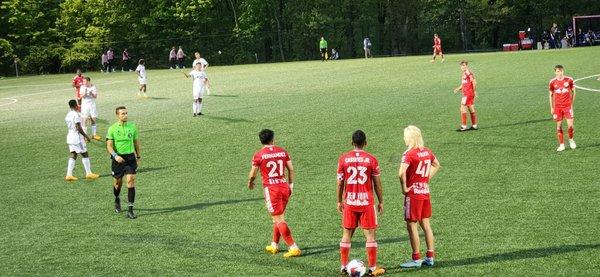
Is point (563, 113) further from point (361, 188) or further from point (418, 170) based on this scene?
point (361, 188)

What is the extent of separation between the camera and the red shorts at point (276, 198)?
13.6m

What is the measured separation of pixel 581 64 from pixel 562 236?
35811 mm

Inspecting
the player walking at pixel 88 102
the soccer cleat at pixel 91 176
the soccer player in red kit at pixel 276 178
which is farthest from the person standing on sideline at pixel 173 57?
the soccer player in red kit at pixel 276 178

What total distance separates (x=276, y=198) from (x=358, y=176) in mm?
2090

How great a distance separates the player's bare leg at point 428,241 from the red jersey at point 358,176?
91cm

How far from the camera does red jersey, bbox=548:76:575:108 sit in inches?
865

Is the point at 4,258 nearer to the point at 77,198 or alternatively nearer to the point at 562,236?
the point at 77,198

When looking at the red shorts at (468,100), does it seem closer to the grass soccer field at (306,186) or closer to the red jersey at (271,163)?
the grass soccer field at (306,186)

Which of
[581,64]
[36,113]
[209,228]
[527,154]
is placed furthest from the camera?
[581,64]

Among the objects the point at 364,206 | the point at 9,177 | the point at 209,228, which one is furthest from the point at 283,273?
the point at 9,177

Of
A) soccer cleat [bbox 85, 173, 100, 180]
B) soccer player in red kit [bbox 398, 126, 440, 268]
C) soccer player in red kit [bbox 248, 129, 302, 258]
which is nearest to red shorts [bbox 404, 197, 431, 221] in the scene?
soccer player in red kit [bbox 398, 126, 440, 268]

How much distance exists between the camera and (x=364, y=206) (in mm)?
12031

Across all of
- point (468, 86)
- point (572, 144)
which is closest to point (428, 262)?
point (572, 144)

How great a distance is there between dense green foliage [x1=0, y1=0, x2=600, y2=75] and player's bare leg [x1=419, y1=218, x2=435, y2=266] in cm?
7271
